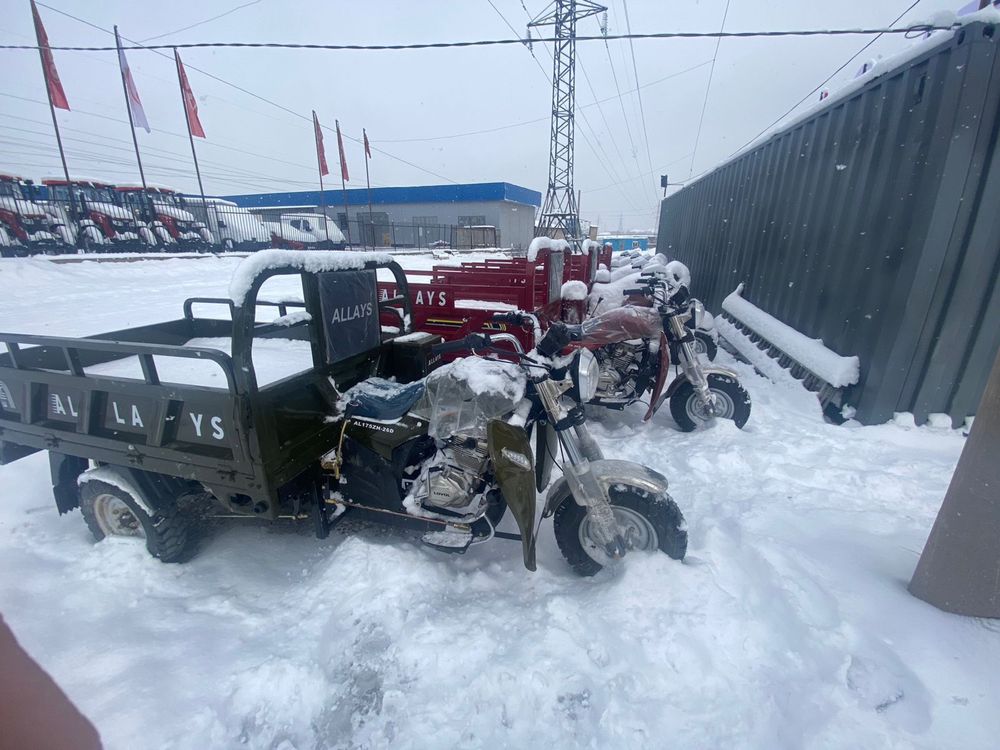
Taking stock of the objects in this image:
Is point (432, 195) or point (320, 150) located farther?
point (432, 195)

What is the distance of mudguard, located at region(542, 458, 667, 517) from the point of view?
7.29ft

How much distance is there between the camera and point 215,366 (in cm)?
317

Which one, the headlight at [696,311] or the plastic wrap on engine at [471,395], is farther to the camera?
the headlight at [696,311]

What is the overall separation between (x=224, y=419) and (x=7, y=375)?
5.47 ft

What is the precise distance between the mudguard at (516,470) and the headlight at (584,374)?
1.16ft

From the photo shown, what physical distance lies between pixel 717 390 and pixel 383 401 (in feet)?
10.3

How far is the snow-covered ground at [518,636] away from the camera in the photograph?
1613 mm

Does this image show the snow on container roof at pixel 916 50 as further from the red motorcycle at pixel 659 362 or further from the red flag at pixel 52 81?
the red flag at pixel 52 81

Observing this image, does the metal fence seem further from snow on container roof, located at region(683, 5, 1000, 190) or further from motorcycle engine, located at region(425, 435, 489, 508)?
snow on container roof, located at region(683, 5, 1000, 190)

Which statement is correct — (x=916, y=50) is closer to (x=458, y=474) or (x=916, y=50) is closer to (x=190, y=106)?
(x=458, y=474)

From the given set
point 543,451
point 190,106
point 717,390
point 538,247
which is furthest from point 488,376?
point 190,106

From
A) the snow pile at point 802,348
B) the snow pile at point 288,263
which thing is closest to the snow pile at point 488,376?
the snow pile at point 288,263

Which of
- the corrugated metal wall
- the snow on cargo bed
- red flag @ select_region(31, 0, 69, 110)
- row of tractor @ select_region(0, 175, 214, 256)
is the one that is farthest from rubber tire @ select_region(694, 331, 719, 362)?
red flag @ select_region(31, 0, 69, 110)

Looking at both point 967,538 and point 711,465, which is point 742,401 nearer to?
point 711,465
